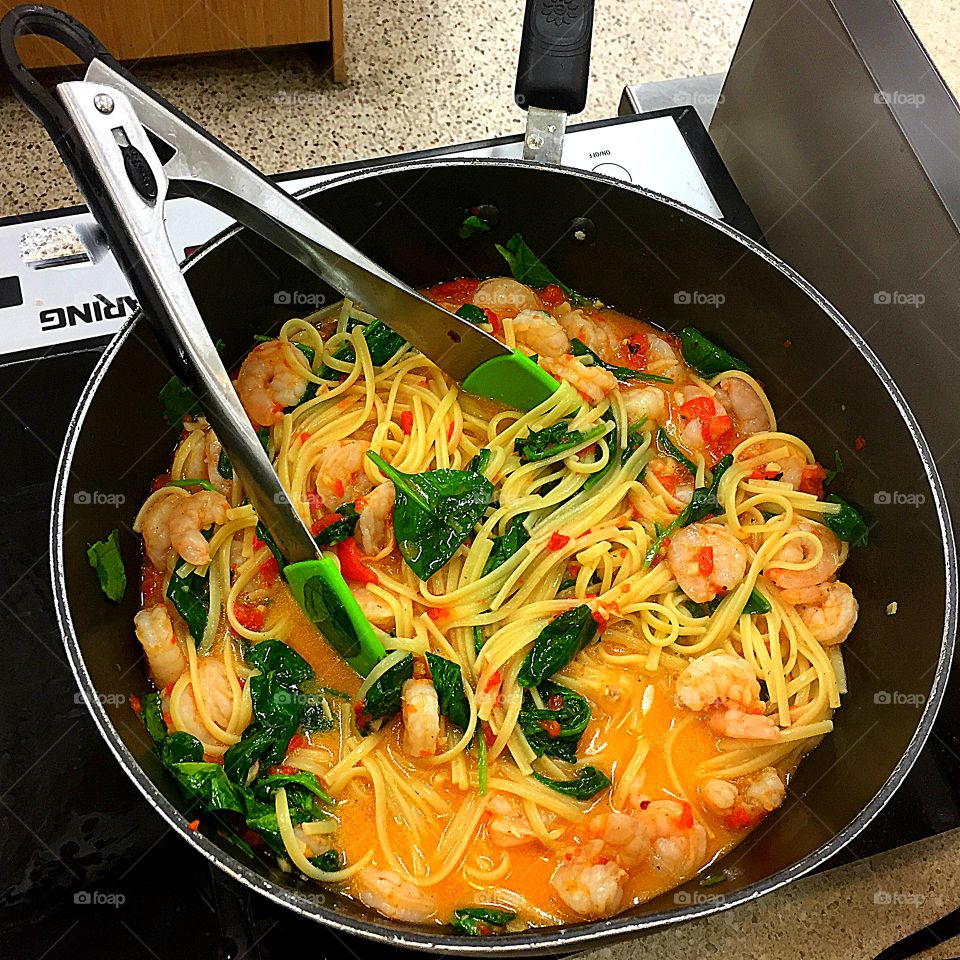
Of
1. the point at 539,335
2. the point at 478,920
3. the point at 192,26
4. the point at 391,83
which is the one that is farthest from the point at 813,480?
the point at 192,26

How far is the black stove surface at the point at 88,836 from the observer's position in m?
2.08

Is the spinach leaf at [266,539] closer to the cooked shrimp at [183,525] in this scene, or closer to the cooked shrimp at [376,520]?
the cooked shrimp at [183,525]

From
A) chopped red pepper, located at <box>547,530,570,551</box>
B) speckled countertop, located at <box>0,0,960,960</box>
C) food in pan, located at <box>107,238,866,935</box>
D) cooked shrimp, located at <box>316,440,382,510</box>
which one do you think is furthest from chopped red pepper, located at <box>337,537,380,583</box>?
speckled countertop, located at <box>0,0,960,960</box>

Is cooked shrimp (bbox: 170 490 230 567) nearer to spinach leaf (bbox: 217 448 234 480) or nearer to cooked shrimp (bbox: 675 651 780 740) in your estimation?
spinach leaf (bbox: 217 448 234 480)

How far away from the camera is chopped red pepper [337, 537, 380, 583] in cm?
238

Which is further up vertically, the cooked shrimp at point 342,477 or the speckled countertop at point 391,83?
the speckled countertop at point 391,83

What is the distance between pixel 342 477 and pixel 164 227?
79cm

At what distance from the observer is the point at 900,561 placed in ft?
7.78

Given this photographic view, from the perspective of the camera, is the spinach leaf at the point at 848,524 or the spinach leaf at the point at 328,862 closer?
the spinach leaf at the point at 328,862

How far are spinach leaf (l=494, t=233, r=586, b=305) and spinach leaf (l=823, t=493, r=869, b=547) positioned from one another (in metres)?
0.96

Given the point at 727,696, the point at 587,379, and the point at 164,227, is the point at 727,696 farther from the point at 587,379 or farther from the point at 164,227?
the point at 164,227

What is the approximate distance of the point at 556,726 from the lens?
2.26 meters

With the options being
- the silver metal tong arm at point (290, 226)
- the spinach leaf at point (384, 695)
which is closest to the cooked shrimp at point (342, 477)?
the silver metal tong arm at point (290, 226)

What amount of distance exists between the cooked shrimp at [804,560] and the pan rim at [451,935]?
0.37m
